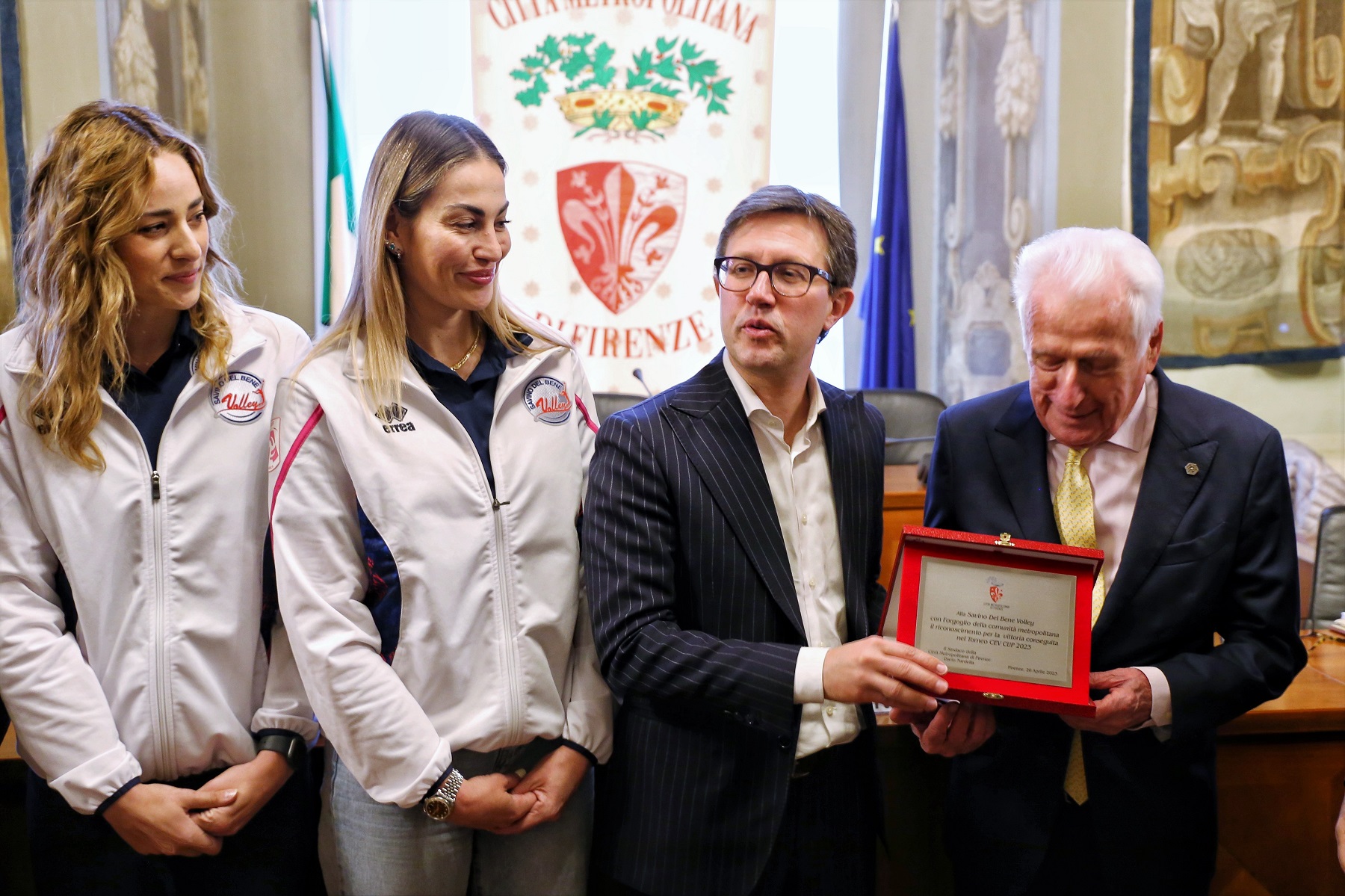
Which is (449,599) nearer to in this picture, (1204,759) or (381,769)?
(381,769)

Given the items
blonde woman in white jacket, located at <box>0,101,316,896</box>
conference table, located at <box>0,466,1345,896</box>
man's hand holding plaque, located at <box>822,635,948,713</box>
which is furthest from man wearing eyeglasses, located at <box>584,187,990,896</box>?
blonde woman in white jacket, located at <box>0,101,316,896</box>

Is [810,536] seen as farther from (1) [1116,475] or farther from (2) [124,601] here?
(2) [124,601]

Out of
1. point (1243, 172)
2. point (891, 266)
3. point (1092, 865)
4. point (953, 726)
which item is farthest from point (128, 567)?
point (1243, 172)

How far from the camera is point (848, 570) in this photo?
1.66 meters

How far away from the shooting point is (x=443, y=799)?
4.95ft

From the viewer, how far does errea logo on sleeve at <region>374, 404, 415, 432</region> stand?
1577mm

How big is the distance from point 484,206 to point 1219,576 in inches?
52.2

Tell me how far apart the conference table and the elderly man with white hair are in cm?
31

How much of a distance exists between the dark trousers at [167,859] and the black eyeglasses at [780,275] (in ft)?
3.70

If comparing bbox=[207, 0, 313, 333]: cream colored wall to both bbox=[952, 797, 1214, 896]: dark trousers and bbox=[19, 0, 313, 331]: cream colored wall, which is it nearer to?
bbox=[19, 0, 313, 331]: cream colored wall

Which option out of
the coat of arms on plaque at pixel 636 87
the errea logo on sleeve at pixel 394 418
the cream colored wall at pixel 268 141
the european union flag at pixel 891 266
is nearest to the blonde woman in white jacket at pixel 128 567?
the errea logo on sleeve at pixel 394 418

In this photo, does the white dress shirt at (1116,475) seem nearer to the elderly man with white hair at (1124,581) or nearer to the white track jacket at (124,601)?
the elderly man with white hair at (1124,581)

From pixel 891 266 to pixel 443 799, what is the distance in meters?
3.69

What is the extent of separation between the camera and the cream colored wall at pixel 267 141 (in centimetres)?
429
